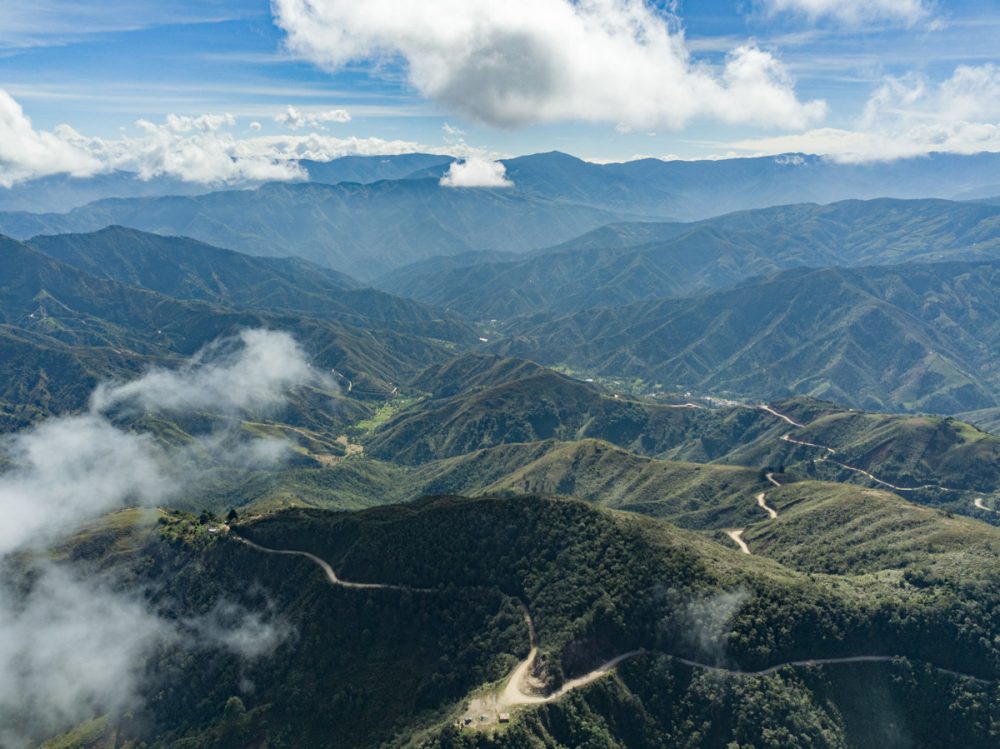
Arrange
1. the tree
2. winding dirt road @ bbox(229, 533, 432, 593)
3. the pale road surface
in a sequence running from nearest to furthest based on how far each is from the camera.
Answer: the pale road surface < the tree < winding dirt road @ bbox(229, 533, 432, 593)

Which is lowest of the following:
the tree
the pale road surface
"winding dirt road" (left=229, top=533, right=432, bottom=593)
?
the tree

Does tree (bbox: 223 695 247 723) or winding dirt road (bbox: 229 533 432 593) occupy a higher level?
winding dirt road (bbox: 229 533 432 593)

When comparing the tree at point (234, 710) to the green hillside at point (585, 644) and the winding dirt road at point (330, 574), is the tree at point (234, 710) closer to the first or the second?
the green hillside at point (585, 644)

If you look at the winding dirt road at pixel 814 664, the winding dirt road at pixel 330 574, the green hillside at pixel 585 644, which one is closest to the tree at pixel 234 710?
the green hillside at pixel 585 644

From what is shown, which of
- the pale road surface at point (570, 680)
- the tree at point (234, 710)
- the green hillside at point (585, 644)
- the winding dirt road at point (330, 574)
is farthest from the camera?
the winding dirt road at point (330, 574)

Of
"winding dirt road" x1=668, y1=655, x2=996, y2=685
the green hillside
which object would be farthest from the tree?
"winding dirt road" x1=668, y1=655, x2=996, y2=685

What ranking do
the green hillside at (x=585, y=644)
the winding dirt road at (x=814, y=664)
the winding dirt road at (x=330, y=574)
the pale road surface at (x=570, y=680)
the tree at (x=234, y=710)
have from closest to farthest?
the pale road surface at (x=570, y=680) < the green hillside at (x=585, y=644) < the winding dirt road at (x=814, y=664) < the tree at (x=234, y=710) < the winding dirt road at (x=330, y=574)

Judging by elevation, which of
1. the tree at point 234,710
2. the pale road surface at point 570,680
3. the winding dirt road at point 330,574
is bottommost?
the tree at point 234,710

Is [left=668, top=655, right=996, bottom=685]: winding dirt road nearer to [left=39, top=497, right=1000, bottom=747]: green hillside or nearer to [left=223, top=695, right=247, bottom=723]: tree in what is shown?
[left=39, top=497, right=1000, bottom=747]: green hillside

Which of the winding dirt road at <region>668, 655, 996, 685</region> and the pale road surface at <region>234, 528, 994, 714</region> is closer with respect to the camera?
the pale road surface at <region>234, 528, 994, 714</region>

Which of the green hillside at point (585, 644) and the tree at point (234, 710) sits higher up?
the green hillside at point (585, 644)

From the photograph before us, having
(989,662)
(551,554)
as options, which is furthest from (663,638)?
(989,662)

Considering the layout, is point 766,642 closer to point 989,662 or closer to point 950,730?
point 950,730
